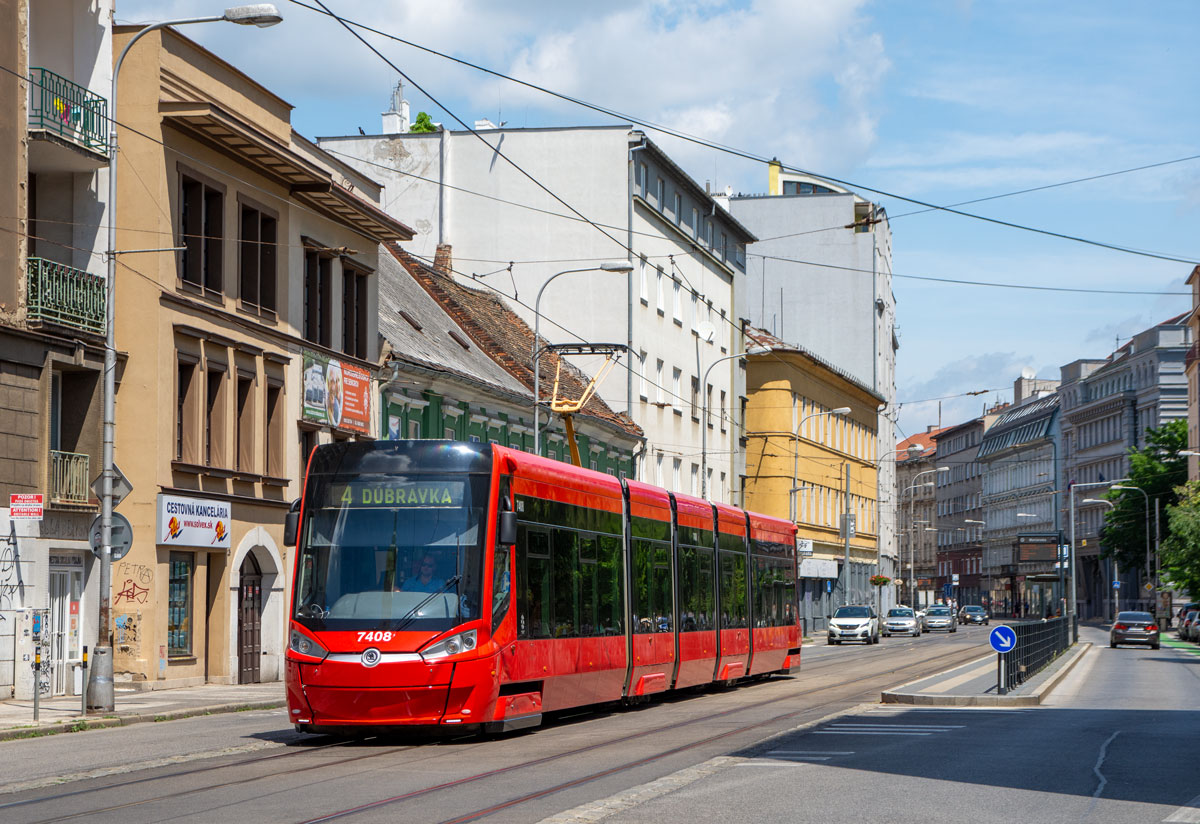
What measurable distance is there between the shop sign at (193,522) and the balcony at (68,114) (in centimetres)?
597

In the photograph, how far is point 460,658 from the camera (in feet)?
56.3

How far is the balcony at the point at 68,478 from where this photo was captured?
27.0m

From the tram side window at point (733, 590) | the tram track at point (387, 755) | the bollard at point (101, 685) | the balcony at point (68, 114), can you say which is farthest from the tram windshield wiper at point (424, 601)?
the balcony at point (68, 114)

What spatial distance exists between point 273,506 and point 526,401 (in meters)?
14.6

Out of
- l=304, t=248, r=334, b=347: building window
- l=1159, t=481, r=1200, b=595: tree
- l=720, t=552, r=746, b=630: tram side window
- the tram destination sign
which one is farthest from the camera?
l=1159, t=481, r=1200, b=595: tree

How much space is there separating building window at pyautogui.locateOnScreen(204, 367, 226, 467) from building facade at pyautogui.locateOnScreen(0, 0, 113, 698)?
11.0 ft

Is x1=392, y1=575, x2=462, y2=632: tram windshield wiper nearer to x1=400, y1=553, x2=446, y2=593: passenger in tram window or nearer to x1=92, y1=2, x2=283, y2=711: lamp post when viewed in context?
x1=400, y1=553, x2=446, y2=593: passenger in tram window

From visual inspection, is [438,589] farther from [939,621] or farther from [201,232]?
[939,621]

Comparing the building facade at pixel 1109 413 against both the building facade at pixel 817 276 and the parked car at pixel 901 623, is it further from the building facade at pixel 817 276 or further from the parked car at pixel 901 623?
the parked car at pixel 901 623

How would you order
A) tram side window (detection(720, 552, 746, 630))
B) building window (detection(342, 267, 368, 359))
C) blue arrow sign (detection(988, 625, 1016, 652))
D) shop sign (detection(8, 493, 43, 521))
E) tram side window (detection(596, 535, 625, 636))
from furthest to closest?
building window (detection(342, 267, 368, 359)), tram side window (detection(720, 552, 746, 630)), blue arrow sign (detection(988, 625, 1016, 652)), shop sign (detection(8, 493, 43, 521)), tram side window (detection(596, 535, 625, 636))

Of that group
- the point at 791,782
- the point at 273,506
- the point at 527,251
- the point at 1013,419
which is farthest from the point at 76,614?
the point at 1013,419

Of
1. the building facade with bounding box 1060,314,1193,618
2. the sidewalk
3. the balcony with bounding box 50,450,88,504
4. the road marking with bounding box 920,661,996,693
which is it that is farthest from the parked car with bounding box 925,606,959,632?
the balcony with bounding box 50,450,88,504

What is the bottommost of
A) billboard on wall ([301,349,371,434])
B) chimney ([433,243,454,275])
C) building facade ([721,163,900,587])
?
billboard on wall ([301,349,371,434])

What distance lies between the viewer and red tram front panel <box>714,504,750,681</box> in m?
28.3
